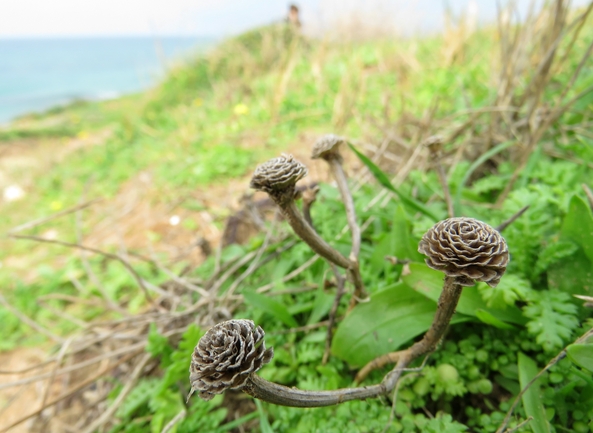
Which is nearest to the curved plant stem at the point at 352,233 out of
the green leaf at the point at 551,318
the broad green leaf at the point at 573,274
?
the green leaf at the point at 551,318

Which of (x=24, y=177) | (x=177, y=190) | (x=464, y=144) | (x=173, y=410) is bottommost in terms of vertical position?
(x=24, y=177)

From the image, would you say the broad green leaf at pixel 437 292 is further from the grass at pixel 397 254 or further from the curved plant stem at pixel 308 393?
the curved plant stem at pixel 308 393

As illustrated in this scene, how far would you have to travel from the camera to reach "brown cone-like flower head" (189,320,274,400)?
628 millimetres

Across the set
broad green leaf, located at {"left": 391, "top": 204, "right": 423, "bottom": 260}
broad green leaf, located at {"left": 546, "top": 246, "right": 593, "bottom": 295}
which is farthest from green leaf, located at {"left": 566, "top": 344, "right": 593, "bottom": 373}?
broad green leaf, located at {"left": 391, "top": 204, "right": 423, "bottom": 260}

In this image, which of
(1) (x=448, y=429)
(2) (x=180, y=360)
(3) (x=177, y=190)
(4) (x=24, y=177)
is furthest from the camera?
(4) (x=24, y=177)

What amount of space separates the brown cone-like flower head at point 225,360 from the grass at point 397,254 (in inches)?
21.0

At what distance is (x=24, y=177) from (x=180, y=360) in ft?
26.6

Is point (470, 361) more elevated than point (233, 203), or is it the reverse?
point (470, 361)

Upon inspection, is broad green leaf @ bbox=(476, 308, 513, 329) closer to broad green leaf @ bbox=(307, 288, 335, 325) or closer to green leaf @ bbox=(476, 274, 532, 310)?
green leaf @ bbox=(476, 274, 532, 310)

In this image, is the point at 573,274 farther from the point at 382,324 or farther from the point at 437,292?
the point at 382,324

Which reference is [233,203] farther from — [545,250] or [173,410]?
[545,250]

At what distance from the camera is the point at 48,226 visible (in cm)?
475

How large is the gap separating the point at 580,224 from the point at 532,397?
0.54 meters

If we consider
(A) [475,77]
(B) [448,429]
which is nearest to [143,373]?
(B) [448,429]
